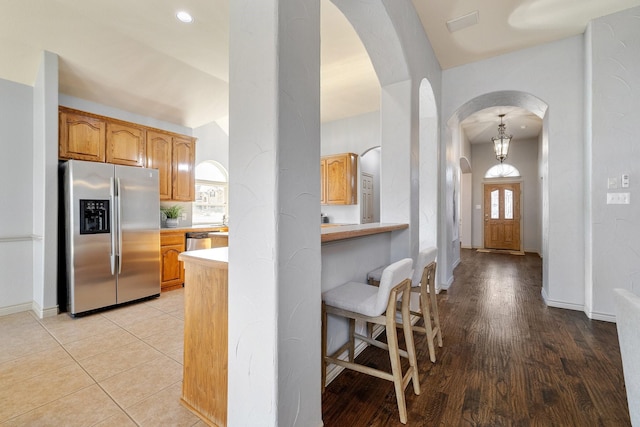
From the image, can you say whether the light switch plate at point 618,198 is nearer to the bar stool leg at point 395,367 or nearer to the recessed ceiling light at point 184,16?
the bar stool leg at point 395,367

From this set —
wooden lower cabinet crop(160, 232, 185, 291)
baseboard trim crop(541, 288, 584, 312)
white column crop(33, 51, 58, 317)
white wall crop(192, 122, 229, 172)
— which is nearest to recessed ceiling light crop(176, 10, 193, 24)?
white column crop(33, 51, 58, 317)

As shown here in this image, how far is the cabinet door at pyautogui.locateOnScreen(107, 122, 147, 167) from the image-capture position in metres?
3.70

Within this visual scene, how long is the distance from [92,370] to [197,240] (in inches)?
93.0

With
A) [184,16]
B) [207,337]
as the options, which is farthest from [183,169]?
[207,337]

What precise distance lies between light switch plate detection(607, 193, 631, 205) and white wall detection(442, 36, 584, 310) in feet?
1.06

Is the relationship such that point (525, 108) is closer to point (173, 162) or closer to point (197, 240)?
point (197, 240)

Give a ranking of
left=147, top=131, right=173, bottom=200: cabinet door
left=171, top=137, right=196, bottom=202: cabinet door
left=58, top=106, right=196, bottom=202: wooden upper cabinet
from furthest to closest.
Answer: left=171, top=137, right=196, bottom=202: cabinet door
left=147, top=131, right=173, bottom=200: cabinet door
left=58, top=106, right=196, bottom=202: wooden upper cabinet

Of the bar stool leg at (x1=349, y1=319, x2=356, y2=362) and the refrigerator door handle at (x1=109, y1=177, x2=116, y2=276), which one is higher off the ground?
the refrigerator door handle at (x1=109, y1=177, x2=116, y2=276)

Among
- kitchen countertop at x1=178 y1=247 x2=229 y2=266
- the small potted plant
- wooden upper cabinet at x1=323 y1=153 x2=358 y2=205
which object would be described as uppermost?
wooden upper cabinet at x1=323 y1=153 x2=358 y2=205

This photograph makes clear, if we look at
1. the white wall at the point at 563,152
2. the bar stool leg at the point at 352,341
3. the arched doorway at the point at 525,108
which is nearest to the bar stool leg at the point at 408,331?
the bar stool leg at the point at 352,341

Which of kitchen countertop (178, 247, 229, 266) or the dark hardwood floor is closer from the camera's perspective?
kitchen countertop (178, 247, 229, 266)

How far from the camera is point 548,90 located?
11.2 feet

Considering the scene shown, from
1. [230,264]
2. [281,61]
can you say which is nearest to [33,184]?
[230,264]

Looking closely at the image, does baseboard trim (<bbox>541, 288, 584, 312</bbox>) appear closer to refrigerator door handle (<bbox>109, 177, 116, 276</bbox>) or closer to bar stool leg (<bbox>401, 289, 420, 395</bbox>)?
bar stool leg (<bbox>401, 289, 420, 395</bbox>)
